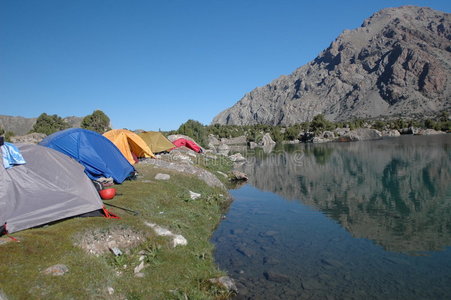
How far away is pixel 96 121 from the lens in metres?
92.8

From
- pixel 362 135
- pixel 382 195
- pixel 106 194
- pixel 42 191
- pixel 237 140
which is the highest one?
pixel 362 135

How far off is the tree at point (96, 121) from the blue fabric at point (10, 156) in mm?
84241

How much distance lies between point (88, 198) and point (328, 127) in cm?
14344

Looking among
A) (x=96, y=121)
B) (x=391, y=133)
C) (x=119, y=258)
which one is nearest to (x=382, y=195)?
(x=119, y=258)

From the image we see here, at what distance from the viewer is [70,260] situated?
31.3 ft

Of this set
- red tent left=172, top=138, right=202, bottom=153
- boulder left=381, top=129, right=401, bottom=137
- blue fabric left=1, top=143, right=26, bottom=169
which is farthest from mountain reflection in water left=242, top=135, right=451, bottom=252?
boulder left=381, top=129, right=401, bottom=137

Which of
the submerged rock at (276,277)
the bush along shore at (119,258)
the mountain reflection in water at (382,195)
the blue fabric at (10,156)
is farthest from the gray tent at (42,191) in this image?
the mountain reflection in water at (382,195)

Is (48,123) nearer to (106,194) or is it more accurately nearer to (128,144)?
(128,144)

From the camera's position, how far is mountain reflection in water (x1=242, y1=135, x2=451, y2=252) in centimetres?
1831

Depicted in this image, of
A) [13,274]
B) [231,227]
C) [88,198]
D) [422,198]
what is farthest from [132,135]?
[422,198]

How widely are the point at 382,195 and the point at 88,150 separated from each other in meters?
25.2

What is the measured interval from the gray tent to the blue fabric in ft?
0.64

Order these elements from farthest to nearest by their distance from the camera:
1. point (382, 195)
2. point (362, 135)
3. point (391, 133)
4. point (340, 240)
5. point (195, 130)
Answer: point (391, 133), point (362, 135), point (195, 130), point (382, 195), point (340, 240)

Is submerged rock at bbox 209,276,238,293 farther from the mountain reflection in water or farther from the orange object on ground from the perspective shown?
the mountain reflection in water
